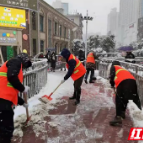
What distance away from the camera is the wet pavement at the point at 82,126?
3043 mm

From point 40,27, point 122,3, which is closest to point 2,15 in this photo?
point 40,27

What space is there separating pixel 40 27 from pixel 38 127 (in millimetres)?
21294

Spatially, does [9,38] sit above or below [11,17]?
below

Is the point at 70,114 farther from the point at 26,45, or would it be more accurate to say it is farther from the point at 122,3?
the point at 122,3

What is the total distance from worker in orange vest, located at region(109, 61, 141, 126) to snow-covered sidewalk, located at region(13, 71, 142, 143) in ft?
0.93

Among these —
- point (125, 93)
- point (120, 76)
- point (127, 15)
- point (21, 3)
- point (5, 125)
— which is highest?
point (127, 15)

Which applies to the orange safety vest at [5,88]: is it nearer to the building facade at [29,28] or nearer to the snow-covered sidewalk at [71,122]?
the snow-covered sidewalk at [71,122]

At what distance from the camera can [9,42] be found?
1870 centimetres

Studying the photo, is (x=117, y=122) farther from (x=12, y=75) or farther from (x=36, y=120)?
(x=12, y=75)

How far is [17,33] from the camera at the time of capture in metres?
18.9

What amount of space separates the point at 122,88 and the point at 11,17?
14.8 m

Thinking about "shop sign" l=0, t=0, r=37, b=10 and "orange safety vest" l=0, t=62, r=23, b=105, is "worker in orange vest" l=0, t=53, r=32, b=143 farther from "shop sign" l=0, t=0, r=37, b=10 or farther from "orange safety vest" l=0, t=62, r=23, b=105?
"shop sign" l=0, t=0, r=37, b=10

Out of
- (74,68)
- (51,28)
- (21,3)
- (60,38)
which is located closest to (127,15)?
(60,38)

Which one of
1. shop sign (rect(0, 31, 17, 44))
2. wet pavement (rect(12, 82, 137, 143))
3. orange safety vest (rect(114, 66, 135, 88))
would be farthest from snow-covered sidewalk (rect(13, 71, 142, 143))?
shop sign (rect(0, 31, 17, 44))
